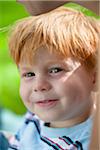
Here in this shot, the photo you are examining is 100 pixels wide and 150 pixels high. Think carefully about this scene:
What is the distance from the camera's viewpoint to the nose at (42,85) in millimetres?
579

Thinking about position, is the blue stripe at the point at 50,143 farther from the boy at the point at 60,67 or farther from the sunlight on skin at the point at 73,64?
the sunlight on skin at the point at 73,64

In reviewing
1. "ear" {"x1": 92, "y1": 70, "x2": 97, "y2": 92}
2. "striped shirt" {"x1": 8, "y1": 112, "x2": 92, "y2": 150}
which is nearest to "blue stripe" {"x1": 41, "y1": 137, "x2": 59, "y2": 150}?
"striped shirt" {"x1": 8, "y1": 112, "x2": 92, "y2": 150}

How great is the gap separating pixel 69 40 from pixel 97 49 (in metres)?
0.04

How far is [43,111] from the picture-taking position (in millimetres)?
609

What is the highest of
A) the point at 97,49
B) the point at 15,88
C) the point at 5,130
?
the point at 97,49

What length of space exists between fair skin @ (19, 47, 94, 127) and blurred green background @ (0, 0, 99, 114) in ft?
0.16

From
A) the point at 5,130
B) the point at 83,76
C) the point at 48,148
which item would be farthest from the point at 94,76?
the point at 5,130

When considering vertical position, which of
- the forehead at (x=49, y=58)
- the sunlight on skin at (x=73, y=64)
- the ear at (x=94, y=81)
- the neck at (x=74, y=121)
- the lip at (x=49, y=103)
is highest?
the forehead at (x=49, y=58)

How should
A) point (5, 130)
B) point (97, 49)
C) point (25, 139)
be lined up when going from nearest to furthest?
point (97, 49)
point (25, 139)
point (5, 130)

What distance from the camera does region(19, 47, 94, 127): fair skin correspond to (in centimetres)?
58

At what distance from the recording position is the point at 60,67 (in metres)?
0.59

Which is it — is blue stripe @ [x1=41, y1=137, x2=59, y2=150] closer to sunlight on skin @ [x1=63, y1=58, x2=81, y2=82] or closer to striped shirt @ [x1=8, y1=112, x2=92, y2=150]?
striped shirt @ [x1=8, y1=112, x2=92, y2=150]

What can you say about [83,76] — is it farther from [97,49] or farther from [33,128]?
[33,128]

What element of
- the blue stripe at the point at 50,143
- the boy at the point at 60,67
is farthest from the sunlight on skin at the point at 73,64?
the blue stripe at the point at 50,143
